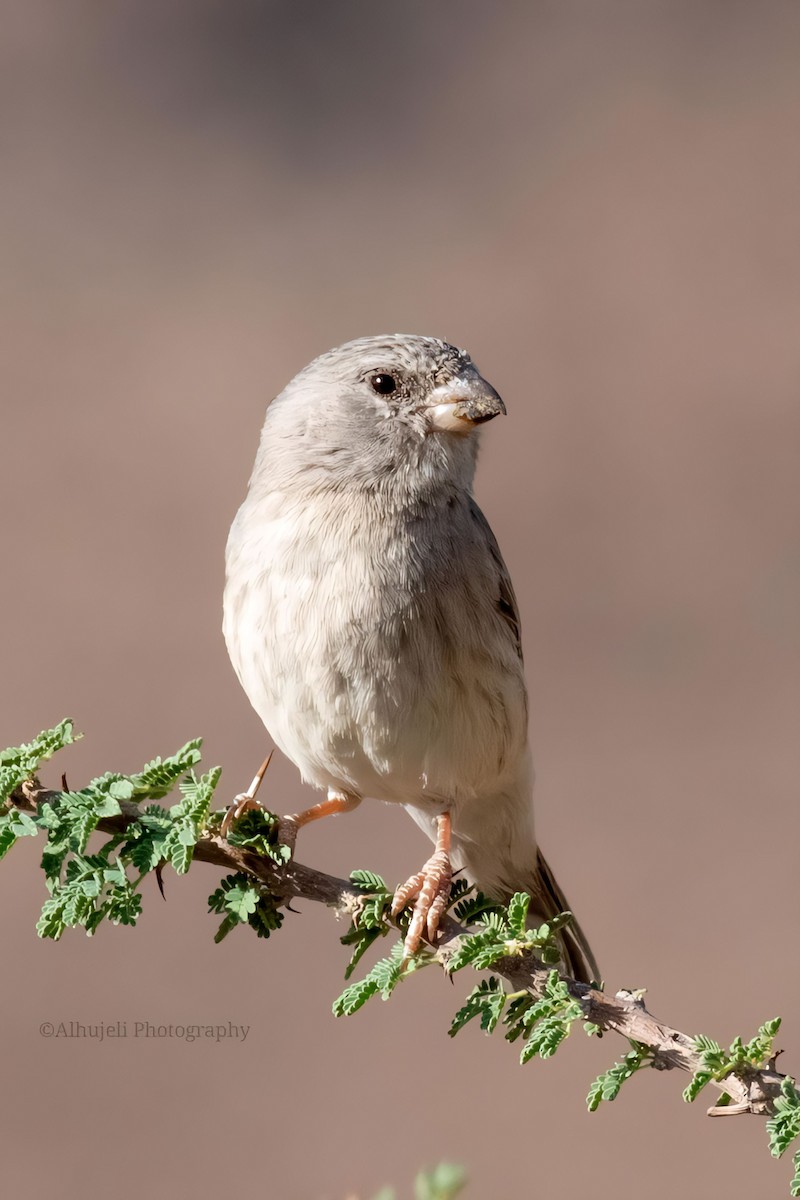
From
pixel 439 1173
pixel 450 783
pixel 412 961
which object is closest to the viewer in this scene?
pixel 439 1173

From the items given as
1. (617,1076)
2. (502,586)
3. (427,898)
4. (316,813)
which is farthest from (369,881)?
(502,586)

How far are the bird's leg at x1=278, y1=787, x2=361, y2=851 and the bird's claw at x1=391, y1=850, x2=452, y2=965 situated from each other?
29cm

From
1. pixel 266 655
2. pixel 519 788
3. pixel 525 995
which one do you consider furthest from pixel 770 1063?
pixel 519 788

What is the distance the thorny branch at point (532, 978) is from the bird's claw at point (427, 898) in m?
0.04

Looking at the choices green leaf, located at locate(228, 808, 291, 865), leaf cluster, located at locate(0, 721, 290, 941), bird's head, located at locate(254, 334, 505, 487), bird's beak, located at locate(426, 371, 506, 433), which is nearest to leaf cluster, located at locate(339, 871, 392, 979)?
green leaf, located at locate(228, 808, 291, 865)

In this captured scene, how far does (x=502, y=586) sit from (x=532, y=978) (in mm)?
1404

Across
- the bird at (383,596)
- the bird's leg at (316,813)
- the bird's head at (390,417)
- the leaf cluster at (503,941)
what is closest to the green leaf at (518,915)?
the leaf cluster at (503,941)

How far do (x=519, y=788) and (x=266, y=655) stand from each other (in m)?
0.98

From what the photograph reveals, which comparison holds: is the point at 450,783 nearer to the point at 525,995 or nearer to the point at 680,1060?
the point at 525,995

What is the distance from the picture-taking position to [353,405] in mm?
3020

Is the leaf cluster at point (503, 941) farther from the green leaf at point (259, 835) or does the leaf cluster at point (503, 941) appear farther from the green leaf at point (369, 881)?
the green leaf at point (259, 835)

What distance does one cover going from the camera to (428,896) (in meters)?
2.57

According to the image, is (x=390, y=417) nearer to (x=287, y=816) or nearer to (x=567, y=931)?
(x=287, y=816)

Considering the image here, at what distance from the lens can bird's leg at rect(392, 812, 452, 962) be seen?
2379 mm
